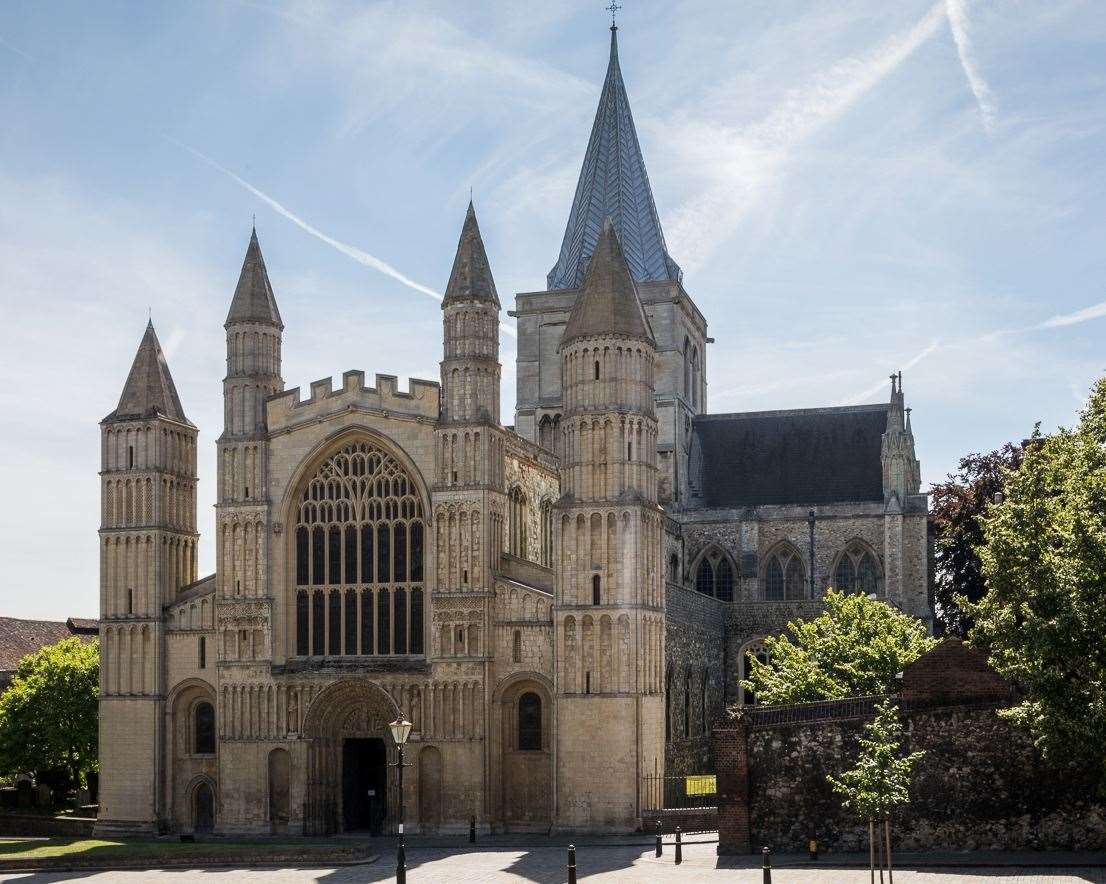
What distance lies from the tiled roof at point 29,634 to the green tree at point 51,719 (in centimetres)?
1857

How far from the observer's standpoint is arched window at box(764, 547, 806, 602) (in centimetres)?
6425

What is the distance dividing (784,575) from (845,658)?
70.8 feet

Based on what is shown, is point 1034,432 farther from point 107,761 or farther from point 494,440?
point 107,761

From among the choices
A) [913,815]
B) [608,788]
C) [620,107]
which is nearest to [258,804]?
[608,788]

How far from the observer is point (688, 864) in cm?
3475

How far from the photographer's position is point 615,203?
2869 inches

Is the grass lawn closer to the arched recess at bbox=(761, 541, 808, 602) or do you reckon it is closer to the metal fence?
the metal fence

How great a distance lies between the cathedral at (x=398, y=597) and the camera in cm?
4366

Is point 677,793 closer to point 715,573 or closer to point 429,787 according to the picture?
point 429,787

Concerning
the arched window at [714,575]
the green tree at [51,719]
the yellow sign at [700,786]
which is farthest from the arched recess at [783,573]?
the green tree at [51,719]

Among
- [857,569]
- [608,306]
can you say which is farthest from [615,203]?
[608,306]

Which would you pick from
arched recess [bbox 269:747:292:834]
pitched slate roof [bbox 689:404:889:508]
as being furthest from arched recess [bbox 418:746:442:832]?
pitched slate roof [bbox 689:404:889:508]

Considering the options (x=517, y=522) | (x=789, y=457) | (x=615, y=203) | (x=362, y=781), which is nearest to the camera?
(x=362, y=781)

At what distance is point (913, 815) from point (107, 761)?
2485cm
